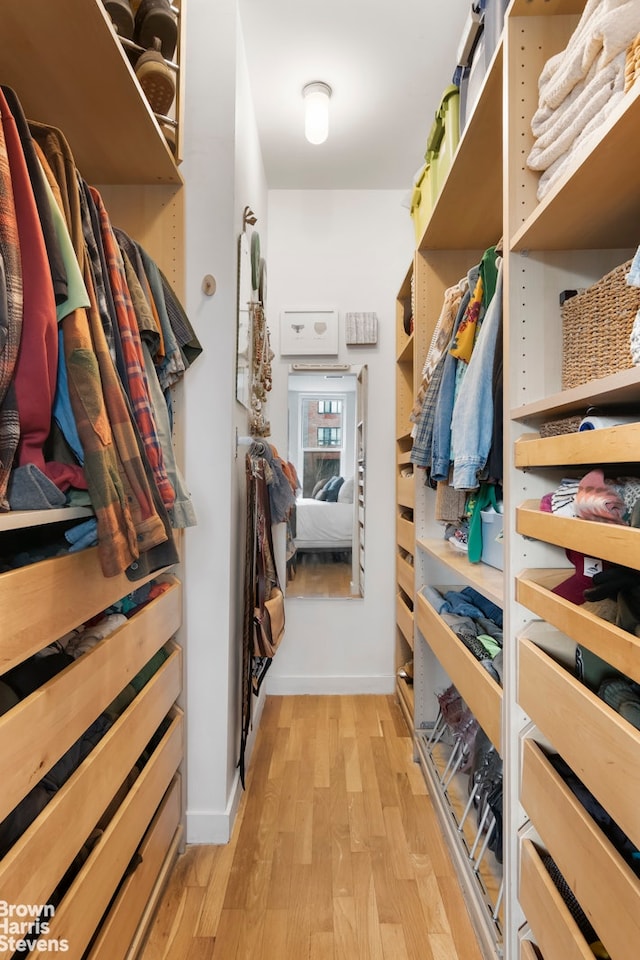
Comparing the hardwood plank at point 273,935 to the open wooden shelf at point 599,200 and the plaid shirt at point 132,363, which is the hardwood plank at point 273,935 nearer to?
the plaid shirt at point 132,363

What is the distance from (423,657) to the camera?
198 cm

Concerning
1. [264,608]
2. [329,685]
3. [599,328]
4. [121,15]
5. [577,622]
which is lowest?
[329,685]

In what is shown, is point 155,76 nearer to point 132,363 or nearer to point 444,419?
point 132,363

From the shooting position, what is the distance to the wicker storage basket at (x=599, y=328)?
0.75m

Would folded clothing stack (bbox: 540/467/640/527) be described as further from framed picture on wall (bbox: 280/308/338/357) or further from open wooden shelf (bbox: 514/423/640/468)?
framed picture on wall (bbox: 280/308/338/357)

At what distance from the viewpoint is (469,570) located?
136cm

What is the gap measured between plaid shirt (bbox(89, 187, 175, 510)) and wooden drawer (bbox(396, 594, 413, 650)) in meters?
1.53

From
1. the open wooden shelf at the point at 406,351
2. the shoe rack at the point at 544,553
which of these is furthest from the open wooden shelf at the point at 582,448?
the open wooden shelf at the point at 406,351

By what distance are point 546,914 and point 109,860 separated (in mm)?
778

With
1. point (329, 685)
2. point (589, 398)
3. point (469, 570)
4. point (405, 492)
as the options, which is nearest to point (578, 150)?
point (589, 398)

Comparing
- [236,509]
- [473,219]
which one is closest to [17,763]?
[236,509]

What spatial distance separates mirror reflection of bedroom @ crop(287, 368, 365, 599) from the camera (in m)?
2.59

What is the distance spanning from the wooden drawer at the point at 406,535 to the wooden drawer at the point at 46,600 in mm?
1406

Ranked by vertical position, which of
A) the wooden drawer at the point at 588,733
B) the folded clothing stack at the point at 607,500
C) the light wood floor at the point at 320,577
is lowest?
the light wood floor at the point at 320,577
